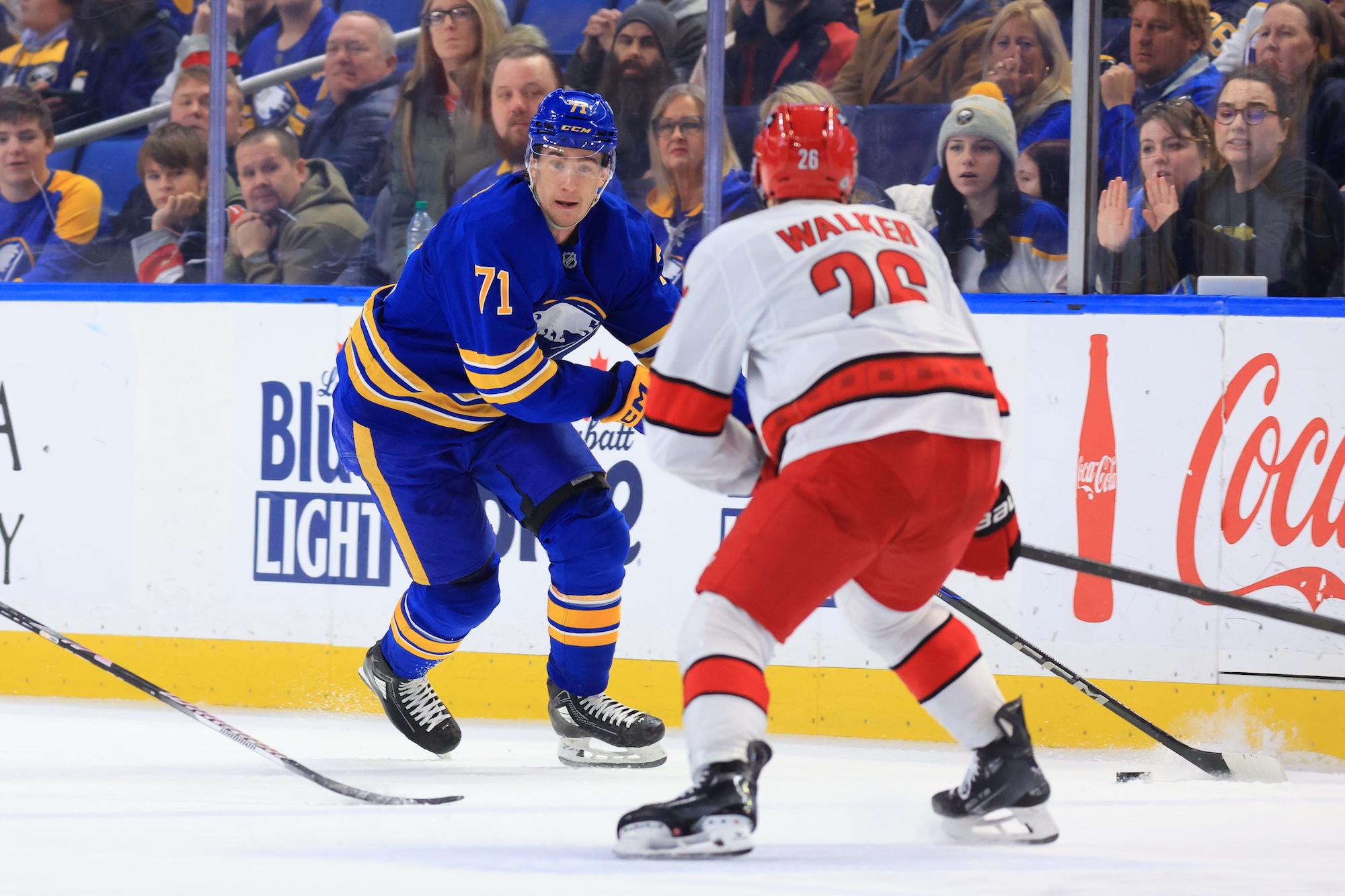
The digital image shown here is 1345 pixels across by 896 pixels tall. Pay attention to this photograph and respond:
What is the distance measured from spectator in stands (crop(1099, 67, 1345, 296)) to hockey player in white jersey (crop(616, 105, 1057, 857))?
1707 mm

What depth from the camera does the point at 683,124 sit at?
4031 millimetres

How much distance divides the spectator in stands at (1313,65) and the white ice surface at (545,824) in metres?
1.56

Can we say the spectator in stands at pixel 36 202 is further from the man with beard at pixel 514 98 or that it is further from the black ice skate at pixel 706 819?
the black ice skate at pixel 706 819

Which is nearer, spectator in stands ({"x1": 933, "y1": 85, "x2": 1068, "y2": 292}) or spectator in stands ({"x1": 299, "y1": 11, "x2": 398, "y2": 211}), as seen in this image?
spectator in stands ({"x1": 933, "y1": 85, "x2": 1068, "y2": 292})

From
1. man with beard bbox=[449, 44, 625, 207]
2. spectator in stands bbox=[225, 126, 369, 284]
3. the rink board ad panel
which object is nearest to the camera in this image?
the rink board ad panel

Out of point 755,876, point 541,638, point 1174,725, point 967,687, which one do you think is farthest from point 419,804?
point 1174,725

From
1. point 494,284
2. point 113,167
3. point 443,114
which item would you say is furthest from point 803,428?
point 113,167

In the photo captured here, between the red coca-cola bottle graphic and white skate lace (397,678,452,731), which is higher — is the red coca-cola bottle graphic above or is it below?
above

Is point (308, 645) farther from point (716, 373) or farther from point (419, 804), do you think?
point (716, 373)

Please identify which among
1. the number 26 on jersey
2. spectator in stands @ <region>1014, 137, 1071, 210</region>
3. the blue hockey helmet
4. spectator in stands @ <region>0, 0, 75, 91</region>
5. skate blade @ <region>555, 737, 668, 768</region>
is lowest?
skate blade @ <region>555, 737, 668, 768</region>

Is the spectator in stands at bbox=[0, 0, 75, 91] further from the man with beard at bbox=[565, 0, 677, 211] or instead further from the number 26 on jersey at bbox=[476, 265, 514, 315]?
the number 26 on jersey at bbox=[476, 265, 514, 315]

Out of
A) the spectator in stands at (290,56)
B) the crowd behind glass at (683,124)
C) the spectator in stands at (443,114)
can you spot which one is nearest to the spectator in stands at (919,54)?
the crowd behind glass at (683,124)

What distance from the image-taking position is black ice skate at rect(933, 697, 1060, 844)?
2146 millimetres

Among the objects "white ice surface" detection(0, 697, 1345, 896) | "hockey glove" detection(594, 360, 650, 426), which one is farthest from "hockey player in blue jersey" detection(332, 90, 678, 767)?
"white ice surface" detection(0, 697, 1345, 896)
